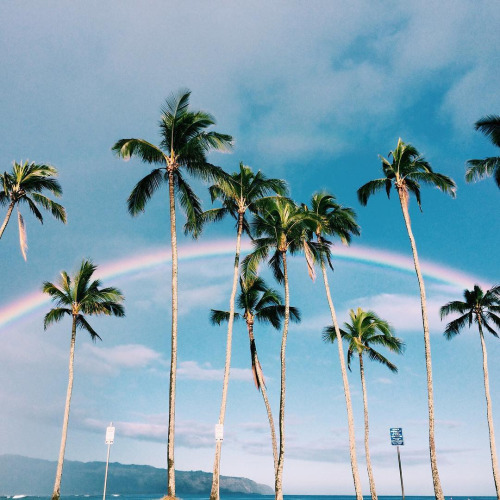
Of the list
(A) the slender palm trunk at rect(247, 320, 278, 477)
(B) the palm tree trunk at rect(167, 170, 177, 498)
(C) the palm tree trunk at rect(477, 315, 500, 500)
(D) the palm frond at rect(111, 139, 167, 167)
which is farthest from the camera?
(C) the palm tree trunk at rect(477, 315, 500, 500)

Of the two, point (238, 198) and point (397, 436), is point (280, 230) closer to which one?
point (238, 198)

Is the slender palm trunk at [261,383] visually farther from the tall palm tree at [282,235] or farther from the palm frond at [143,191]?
the palm frond at [143,191]

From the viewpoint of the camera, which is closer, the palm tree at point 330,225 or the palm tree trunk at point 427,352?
the palm tree trunk at point 427,352

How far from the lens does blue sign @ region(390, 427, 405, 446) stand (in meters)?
31.6

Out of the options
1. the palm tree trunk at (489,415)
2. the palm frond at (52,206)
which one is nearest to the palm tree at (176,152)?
the palm frond at (52,206)

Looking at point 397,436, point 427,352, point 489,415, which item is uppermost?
point 427,352

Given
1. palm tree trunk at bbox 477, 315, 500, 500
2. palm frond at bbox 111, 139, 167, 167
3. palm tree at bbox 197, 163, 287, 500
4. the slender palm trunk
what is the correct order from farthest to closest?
palm tree trunk at bbox 477, 315, 500, 500
the slender palm trunk
palm tree at bbox 197, 163, 287, 500
palm frond at bbox 111, 139, 167, 167

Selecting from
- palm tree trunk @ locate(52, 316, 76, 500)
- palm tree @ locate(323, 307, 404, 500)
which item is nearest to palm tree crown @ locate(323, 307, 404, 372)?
palm tree @ locate(323, 307, 404, 500)

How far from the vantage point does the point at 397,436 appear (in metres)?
31.8

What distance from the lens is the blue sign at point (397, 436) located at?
104 ft

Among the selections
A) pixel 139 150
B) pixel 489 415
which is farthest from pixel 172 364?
pixel 489 415

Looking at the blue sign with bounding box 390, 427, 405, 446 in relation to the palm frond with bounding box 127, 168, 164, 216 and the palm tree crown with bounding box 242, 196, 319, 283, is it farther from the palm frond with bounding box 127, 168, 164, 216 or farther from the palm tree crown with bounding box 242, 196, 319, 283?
the palm frond with bounding box 127, 168, 164, 216

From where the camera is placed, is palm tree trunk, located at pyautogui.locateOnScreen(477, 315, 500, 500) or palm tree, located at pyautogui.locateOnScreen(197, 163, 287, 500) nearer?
palm tree, located at pyautogui.locateOnScreen(197, 163, 287, 500)

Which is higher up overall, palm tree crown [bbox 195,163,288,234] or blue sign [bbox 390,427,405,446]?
palm tree crown [bbox 195,163,288,234]
